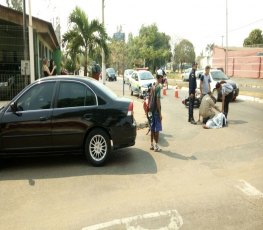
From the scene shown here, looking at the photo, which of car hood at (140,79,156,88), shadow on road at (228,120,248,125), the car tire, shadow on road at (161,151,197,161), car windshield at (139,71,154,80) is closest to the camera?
the car tire

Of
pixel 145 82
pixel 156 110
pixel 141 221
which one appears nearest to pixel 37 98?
pixel 156 110

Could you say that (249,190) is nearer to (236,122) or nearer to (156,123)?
(156,123)

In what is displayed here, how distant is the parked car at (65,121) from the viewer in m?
7.83

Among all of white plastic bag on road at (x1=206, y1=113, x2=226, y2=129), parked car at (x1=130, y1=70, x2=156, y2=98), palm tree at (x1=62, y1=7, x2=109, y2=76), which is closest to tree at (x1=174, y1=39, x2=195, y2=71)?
parked car at (x1=130, y1=70, x2=156, y2=98)

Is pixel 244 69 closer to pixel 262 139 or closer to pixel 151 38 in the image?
pixel 151 38

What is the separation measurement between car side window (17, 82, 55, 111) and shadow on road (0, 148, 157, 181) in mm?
1255

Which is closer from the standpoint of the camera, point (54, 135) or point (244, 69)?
point (54, 135)

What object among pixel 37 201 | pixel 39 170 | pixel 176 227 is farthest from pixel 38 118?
pixel 176 227

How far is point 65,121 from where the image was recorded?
7867 mm

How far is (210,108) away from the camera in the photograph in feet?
42.4

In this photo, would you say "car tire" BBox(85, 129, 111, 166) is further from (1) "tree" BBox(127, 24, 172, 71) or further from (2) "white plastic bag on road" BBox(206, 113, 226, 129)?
(1) "tree" BBox(127, 24, 172, 71)

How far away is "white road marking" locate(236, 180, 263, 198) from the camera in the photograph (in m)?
6.14

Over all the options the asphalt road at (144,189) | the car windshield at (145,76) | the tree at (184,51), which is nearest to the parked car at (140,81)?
the car windshield at (145,76)

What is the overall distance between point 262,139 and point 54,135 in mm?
5692
